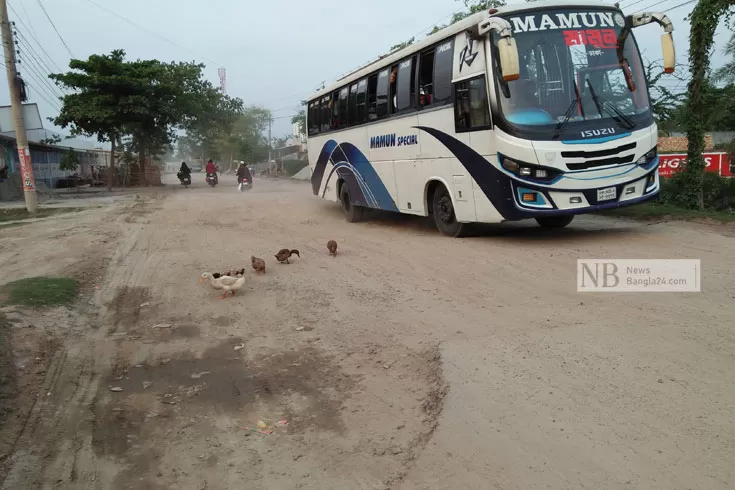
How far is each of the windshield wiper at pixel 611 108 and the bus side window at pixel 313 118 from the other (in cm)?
893

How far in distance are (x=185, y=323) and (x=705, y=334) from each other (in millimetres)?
4623

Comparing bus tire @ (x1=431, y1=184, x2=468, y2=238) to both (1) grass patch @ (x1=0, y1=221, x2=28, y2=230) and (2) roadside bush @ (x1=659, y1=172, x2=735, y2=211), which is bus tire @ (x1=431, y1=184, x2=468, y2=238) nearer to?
(2) roadside bush @ (x1=659, y1=172, x2=735, y2=211)

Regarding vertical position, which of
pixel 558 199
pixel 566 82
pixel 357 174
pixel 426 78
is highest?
pixel 426 78

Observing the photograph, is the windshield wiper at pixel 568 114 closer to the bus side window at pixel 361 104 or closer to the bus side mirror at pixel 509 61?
the bus side mirror at pixel 509 61

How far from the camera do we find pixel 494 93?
8617mm

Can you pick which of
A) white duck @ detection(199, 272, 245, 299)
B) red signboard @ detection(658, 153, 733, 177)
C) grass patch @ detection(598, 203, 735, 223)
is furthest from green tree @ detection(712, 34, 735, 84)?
white duck @ detection(199, 272, 245, 299)

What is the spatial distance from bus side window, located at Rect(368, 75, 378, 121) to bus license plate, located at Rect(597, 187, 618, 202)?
519 cm

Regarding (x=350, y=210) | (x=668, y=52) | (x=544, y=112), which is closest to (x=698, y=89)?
(x=668, y=52)

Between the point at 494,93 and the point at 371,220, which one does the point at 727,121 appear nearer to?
the point at 371,220

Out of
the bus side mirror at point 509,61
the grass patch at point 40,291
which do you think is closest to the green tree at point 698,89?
the bus side mirror at point 509,61

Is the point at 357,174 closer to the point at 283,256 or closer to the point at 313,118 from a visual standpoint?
the point at 313,118

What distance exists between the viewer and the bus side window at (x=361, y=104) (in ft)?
42.1

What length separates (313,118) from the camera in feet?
54.4

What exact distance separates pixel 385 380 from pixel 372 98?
353 inches
